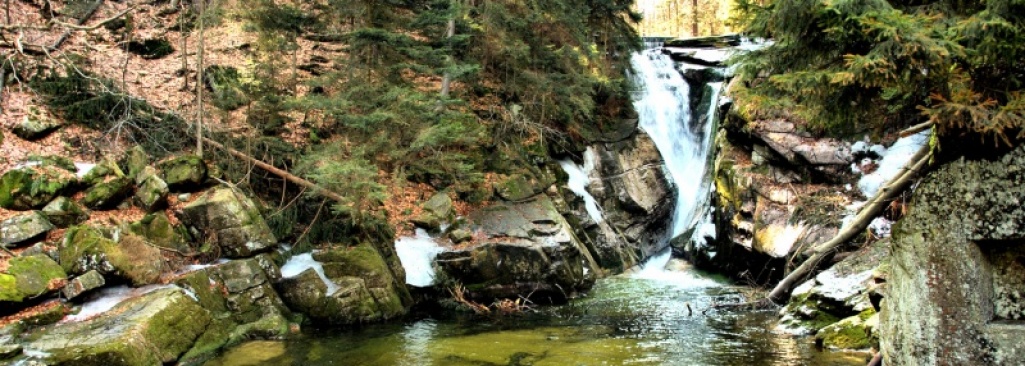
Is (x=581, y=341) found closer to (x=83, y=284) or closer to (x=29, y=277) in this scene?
(x=83, y=284)

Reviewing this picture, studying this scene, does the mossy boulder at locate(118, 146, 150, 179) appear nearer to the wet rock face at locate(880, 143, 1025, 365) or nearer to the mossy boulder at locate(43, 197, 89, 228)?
the mossy boulder at locate(43, 197, 89, 228)

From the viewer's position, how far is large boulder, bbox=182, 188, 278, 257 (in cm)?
1092

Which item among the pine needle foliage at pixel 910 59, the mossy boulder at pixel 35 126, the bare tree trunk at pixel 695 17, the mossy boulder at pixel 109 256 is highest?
the bare tree trunk at pixel 695 17

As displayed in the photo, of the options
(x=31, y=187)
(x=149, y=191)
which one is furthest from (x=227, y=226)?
(x=31, y=187)

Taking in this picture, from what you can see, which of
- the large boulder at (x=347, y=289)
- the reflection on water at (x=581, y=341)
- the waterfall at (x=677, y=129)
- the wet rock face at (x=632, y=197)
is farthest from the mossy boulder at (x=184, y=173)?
the waterfall at (x=677, y=129)

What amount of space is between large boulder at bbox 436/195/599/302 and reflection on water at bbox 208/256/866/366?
2.51 ft

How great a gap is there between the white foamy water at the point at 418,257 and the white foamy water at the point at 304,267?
1724 millimetres

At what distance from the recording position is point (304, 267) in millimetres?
11609

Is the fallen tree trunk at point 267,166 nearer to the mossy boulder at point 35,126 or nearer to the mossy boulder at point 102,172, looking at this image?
the mossy boulder at point 102,172

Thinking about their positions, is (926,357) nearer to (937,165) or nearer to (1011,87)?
(937,165)

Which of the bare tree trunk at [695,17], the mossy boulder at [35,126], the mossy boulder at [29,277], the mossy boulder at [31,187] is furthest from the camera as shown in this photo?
the bare tree trunk at [695,17]

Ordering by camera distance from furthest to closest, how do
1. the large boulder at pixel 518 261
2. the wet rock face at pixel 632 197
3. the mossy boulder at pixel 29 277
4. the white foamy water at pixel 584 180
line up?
1. the wet rock face at pixel 632 197
2. the white foamy water at pixel 584 180
3. the large boulder at pixel 518 261
4. the mossy boulder at pixel 29 277

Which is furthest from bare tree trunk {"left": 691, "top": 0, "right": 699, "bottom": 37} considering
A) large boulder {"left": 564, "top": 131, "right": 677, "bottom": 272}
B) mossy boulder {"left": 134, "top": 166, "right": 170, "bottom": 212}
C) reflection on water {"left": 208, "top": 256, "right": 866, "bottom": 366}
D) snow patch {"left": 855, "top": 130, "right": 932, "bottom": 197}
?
mossy boulder {"left": 134, "top": 166, "right": 170, "bottom": 212}

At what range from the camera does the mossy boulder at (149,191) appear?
35.8 feet
